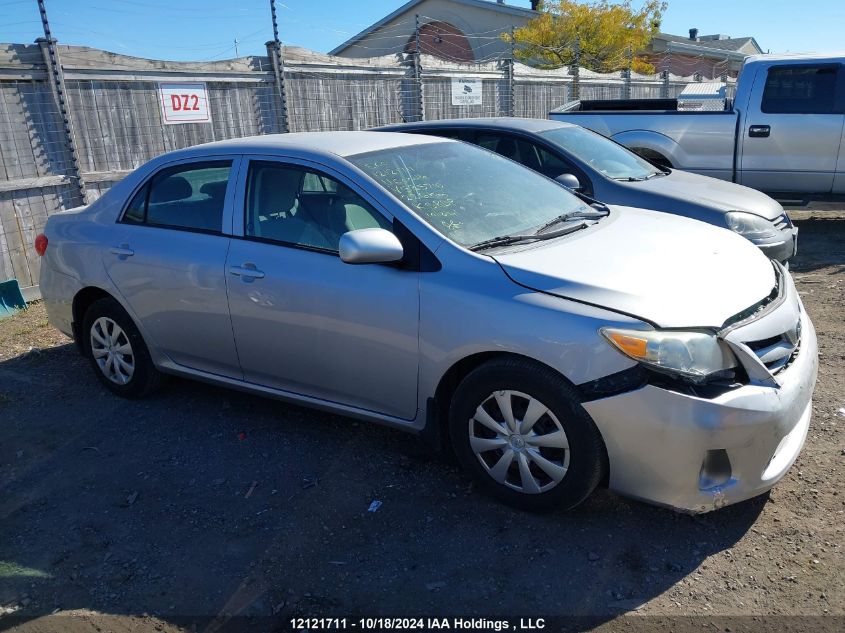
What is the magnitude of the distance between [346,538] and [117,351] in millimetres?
2429

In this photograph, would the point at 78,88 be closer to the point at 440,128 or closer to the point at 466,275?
the point at 440,128

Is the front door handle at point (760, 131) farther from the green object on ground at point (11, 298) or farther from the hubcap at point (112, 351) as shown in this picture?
the green object on ground at point (11, 298)

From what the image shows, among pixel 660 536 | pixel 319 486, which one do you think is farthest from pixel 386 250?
pixel 660 536

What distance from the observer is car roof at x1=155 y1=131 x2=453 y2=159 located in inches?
158

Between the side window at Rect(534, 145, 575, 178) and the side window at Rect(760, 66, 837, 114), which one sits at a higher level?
the side window at Rect(760, 66, 837, 114)

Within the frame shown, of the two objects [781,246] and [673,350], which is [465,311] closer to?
[673,350]

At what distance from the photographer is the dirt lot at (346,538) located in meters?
2.84

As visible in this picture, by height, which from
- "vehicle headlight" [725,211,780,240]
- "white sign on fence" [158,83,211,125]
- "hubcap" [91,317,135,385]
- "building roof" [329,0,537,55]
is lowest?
"hubcap" [91,317,135,385]

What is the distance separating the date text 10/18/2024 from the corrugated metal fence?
6022 millimetres

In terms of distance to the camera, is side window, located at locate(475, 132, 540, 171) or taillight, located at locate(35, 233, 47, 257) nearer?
taillight, located at locate(35, 233, 47, 257)

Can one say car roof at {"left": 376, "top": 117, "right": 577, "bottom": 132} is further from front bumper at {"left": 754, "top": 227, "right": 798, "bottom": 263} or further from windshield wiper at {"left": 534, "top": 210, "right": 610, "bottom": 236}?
windshield wiper at {"left": 534, "top": 210, "right": 610, "bottom": 236}

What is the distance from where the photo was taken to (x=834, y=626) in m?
2.59

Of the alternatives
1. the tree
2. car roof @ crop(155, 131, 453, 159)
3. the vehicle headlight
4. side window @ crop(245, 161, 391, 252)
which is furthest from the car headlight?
the tree

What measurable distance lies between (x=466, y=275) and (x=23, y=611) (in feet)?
7.69
